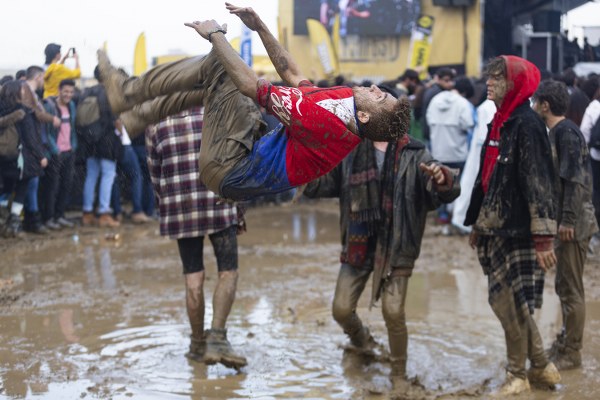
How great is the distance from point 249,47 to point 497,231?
720 cm

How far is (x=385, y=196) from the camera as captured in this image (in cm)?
606

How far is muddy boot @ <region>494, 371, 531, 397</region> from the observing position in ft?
19.0

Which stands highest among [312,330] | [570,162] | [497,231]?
[570,162]

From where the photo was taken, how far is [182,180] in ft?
21.0

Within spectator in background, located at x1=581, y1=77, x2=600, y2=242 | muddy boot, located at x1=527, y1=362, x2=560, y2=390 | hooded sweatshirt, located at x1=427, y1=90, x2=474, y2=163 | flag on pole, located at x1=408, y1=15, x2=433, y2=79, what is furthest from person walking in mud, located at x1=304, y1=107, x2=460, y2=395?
flag on pole, located at x1=408, y1=15, x2=433, y2=79

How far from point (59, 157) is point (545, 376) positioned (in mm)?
7693

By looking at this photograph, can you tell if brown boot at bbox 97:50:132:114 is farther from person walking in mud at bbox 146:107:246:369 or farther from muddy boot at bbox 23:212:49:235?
muddy boot at bbox 23:212:49:235

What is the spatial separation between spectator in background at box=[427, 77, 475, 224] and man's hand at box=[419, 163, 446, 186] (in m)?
5.87

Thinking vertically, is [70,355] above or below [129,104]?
below

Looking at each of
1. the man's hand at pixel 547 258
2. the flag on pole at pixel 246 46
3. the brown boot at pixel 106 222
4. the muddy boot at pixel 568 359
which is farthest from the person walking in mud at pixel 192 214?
the brown boot at pixel 106 222

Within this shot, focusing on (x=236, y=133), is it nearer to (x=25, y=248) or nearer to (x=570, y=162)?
(x=570, y=162)

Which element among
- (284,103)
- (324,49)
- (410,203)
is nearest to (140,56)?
(410,203)

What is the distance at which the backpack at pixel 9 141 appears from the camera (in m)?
10.7

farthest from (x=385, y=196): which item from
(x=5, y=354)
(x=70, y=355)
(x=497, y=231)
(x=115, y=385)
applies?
(x=5, y=354)
